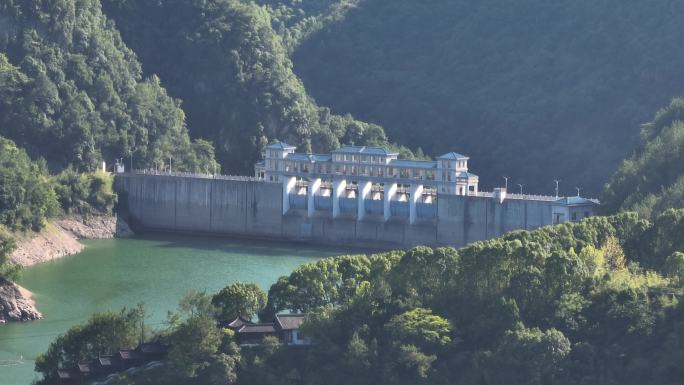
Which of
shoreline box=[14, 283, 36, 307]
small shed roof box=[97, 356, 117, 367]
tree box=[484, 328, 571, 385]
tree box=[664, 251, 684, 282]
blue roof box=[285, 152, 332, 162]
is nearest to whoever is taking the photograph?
tree box=[484, 328, 571, 385]

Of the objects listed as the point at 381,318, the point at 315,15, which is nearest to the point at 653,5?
the point at 315,15

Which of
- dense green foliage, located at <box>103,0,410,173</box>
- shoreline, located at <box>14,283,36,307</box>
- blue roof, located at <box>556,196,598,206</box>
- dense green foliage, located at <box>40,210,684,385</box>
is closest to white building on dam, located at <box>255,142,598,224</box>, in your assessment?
blue roof, located at <box>556,196,598,206</box>

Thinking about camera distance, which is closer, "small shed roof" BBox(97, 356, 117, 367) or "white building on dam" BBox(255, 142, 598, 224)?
"small shed roof" BBox(97, 356, 117, 367)

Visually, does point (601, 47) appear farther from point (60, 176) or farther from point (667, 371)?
point (667, 371)

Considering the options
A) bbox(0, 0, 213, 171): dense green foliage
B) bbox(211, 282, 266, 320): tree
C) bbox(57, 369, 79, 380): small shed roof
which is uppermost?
bbox(0, 0, 213, 171): dense green foliage

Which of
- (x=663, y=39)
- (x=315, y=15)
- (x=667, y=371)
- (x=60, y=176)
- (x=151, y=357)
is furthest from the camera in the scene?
(x=315, y=15)

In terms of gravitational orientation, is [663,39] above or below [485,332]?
above

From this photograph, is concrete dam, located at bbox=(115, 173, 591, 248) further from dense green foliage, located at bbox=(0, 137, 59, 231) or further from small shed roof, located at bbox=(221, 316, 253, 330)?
small shed roof, located at bbox=(221, 316, 253, 330)
